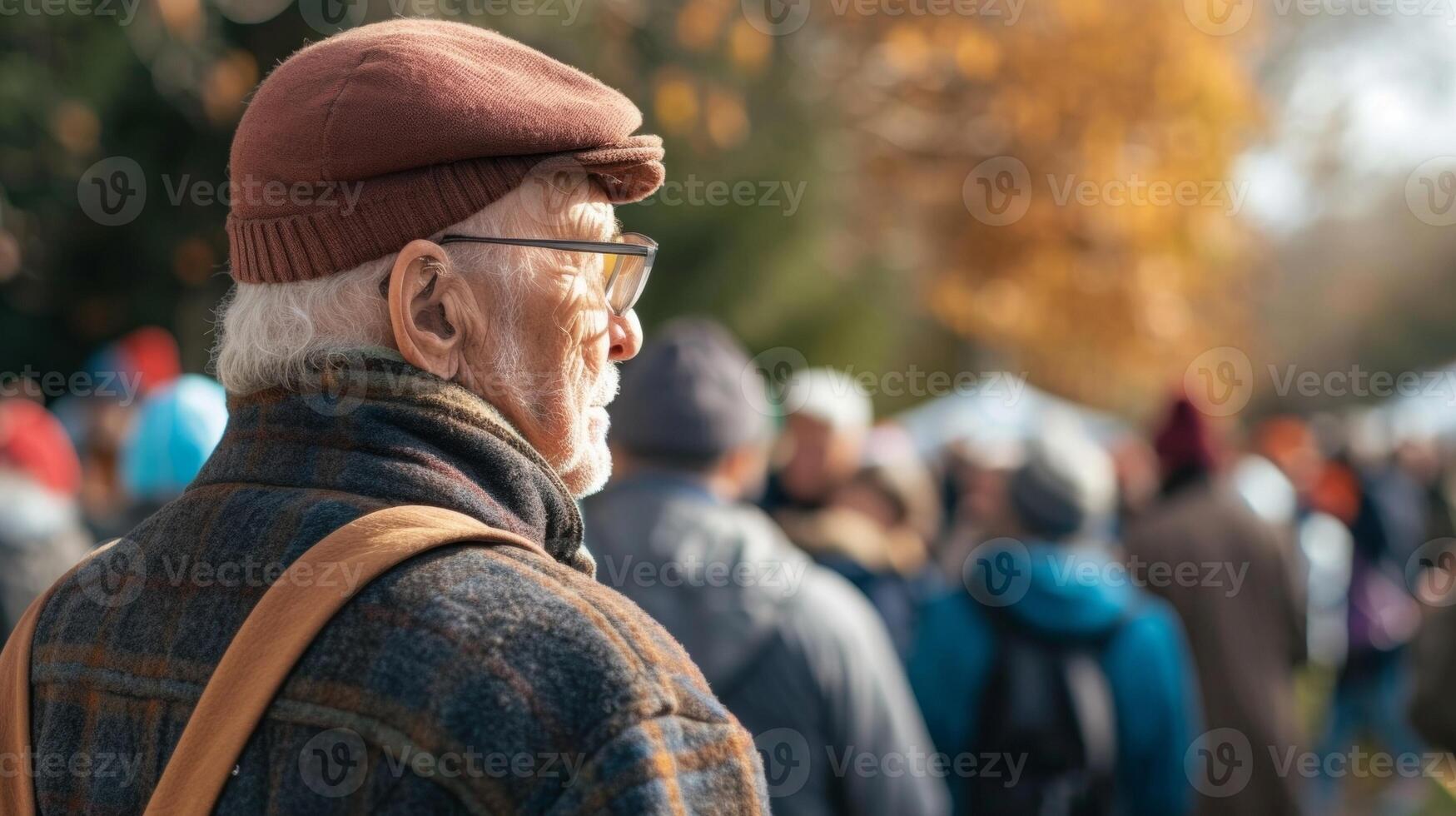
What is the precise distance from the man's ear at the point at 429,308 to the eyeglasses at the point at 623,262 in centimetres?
15

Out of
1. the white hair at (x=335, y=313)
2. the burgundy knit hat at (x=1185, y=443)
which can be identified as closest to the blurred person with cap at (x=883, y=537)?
the burgundy knit hat at (x=1185, y=443)

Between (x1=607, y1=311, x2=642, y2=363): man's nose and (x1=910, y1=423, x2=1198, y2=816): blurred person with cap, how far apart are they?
241cm

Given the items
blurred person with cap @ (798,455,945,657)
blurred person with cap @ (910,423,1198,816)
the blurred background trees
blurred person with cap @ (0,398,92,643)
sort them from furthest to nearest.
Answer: the blurred background trees → blurred person with cap @ (798,455,945,657) → blurred person with cap @ (0,398,92,643) → blurred person with cap @ (910,423,1198,816)

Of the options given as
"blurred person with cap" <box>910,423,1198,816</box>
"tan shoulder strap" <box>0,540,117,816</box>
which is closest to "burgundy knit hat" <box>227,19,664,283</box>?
"tan shoulder strap" <box>0,540,117,816</box>

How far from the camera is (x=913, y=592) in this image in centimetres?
646

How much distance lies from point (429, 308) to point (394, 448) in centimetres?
19

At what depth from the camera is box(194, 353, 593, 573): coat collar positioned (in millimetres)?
1438

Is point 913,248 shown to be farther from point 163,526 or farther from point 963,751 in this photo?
point 163,526

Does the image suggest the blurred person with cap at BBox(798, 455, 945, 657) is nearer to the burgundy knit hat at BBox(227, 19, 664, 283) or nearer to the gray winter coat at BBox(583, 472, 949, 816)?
the gray winter coat at BBox(583, 472, 949, 816)

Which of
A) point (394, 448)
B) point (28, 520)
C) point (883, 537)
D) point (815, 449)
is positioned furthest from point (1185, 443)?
point (394, 448)

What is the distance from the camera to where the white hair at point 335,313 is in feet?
5.03

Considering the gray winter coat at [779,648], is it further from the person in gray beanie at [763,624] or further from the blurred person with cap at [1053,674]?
the blurred person with cap at [1053,674]

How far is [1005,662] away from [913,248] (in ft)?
45.4

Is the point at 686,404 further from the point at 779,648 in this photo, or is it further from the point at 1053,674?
the point at 1053,674
